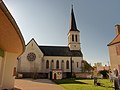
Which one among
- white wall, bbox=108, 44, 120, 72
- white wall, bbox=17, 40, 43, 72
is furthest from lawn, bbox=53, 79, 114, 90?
white wall, bbox=17, 40, 43, 72

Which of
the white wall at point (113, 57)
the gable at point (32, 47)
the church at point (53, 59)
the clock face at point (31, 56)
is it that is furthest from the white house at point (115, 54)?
the clock face at point (31, 56)

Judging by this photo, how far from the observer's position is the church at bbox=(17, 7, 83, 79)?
155 feet

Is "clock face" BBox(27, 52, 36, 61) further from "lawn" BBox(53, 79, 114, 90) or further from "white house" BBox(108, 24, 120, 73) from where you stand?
"white house" BBox(108, 24, 120, 73)

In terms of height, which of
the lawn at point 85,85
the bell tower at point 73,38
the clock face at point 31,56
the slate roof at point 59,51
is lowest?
the lawn at point 85,85

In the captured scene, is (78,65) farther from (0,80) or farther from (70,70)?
(0,80)

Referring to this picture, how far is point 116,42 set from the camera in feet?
62.6

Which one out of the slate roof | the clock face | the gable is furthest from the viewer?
the slate roof

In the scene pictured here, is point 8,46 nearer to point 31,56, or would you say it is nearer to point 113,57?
point 113,57

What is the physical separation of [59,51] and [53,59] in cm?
426

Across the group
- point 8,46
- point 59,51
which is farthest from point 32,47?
point 8,46

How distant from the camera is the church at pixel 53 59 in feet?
155

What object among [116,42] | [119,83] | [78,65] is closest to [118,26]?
[116,42]

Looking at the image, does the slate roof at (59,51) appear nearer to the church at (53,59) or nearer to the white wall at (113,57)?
the church at (53,59)

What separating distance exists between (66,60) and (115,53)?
3336 cm
